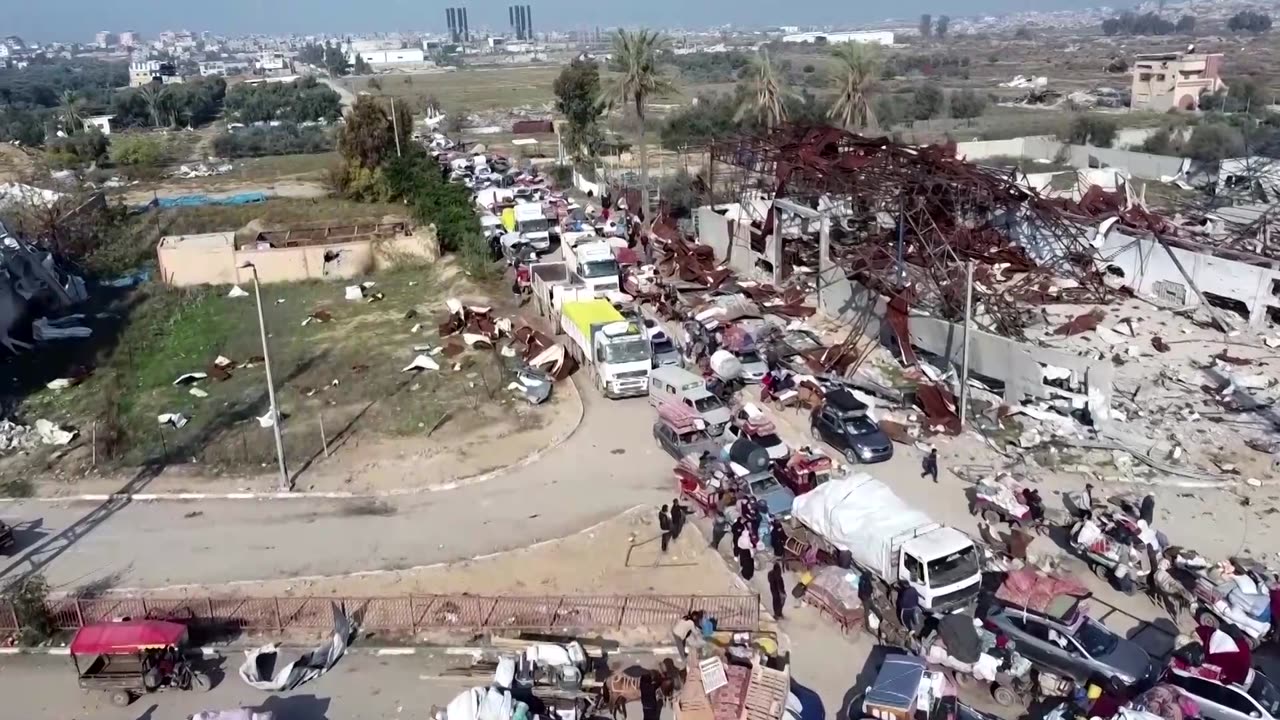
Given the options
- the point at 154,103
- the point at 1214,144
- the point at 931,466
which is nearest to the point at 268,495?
the point at 931,466

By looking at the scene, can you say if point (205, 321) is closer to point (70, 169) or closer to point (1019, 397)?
point (1019, 397)

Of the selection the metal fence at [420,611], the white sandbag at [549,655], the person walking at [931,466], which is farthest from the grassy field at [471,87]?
the white sandbag at [549,655]

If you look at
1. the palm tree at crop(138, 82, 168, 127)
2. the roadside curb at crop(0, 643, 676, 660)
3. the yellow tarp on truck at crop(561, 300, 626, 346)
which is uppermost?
the palm tree at crop(138, 82, 168, 127)

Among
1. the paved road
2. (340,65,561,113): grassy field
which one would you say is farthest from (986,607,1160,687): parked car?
(340,65,561,113): grassy field

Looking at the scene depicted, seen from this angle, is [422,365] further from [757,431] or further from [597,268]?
[757,431]

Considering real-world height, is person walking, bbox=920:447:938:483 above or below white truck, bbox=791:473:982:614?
below

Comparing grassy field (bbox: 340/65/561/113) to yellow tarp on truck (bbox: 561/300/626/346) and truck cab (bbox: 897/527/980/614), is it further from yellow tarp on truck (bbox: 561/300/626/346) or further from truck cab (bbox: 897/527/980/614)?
truck cab (bbox: 897/527/980/614)

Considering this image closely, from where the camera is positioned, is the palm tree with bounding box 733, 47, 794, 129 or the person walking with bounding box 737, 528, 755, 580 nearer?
the person walking with bounding box 737, 528, 755, 580
